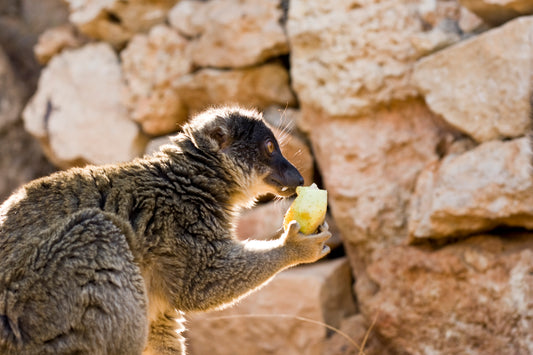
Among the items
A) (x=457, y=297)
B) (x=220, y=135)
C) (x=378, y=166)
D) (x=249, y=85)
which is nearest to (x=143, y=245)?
(x=220, y=135)

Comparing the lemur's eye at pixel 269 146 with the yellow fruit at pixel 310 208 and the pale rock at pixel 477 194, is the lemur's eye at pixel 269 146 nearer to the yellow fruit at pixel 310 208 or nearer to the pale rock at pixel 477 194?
the yellow fruit at pixel 310 208

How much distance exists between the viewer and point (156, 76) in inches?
330

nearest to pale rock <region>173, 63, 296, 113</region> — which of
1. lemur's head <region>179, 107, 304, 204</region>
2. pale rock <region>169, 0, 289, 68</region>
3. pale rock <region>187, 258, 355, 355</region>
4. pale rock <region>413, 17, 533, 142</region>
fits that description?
pale rock <region>169, 0, 289, 68</region>

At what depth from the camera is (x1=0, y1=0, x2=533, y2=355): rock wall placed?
6.05 m

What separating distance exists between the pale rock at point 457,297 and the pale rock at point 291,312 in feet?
1.73

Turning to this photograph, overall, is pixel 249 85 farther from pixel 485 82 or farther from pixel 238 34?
pixel 485 82

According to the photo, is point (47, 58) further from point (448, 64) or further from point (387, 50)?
point (448, 64)

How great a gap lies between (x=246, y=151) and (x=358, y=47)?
2.30 m

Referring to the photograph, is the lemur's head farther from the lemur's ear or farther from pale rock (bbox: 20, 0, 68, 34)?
pale rock (bbox: 20, 0, 68, 34)

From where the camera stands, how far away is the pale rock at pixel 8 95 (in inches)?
380

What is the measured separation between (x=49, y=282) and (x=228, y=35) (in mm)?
4431

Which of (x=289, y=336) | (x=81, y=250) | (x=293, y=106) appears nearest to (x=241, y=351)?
(x=289, y=336)

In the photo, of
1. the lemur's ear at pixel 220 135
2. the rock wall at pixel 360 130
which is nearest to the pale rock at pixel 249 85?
the rock wall at pixel 360 130

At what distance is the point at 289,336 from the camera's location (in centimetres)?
734
